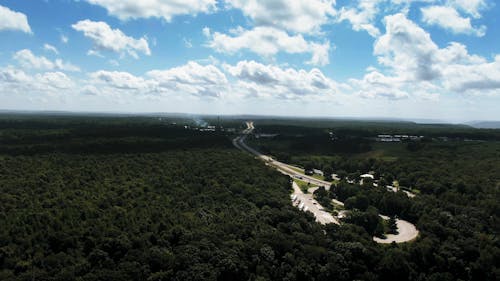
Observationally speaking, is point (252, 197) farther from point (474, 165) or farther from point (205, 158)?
point (474, 165)

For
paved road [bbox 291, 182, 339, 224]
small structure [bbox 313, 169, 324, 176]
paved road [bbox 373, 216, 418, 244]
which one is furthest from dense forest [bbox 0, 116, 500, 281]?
small structure [bbox 313, 169, 324, 176]

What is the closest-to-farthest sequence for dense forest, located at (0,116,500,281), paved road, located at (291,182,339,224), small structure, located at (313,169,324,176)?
1. dense forest, located at (0,116,500,281)
2. paved road, located at (291,182,339,224)
3. small structure, located at (313,169,324,176)

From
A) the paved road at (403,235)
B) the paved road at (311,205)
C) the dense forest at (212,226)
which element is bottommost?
the paved road at (403,235)

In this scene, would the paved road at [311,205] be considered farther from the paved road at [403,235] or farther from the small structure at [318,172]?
the small structure at [318,172]

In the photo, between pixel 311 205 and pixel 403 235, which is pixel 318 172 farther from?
pixel 403 235

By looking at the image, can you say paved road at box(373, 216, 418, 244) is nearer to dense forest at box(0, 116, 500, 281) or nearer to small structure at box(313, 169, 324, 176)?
dense forest at box(0, 116, 500, 281)

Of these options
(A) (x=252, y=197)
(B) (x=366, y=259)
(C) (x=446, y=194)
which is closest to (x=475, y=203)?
(C) (x=446, y=194)

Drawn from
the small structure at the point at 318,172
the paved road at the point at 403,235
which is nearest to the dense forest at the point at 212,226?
the paved road at the point at 403,235

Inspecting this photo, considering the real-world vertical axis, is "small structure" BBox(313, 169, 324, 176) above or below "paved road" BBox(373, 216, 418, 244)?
above
